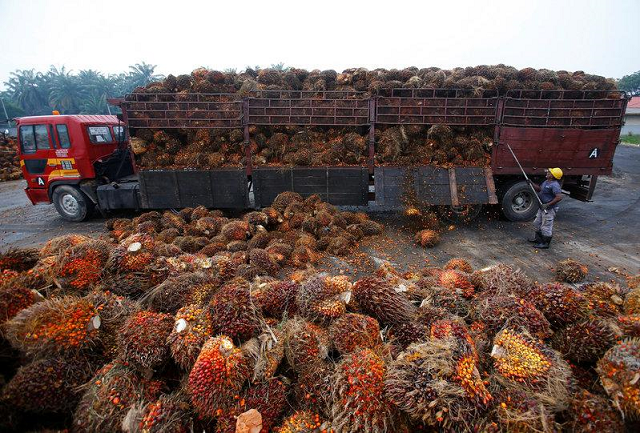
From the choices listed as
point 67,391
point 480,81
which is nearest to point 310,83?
point 480,81

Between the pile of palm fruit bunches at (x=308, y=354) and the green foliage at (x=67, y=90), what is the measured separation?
53487 mm

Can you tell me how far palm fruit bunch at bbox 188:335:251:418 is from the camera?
6.72ft

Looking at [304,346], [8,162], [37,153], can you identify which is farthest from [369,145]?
[8,162]

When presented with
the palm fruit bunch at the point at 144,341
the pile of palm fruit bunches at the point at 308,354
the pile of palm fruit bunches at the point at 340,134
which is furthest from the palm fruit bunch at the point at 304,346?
the pile of palm fruit bunches at the point at 340,134

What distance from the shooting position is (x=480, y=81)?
8.20 m

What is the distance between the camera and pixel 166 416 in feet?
6.63

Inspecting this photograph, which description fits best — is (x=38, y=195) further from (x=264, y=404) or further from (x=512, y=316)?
(x=512, y=316)

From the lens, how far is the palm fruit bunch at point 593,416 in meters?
1.82

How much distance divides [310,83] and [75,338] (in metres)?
8.14

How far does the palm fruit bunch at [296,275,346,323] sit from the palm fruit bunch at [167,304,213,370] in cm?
77

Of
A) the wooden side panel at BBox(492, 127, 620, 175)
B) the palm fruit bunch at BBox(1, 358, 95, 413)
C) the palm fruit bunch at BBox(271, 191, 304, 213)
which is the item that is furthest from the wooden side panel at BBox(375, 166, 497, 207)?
the palm fruit bunch at BBox(1, 358, 95, 413)

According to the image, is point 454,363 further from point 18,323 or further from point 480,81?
point 480,81

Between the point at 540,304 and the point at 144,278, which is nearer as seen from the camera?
the point at 540,304

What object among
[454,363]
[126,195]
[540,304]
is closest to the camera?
[454,363]
